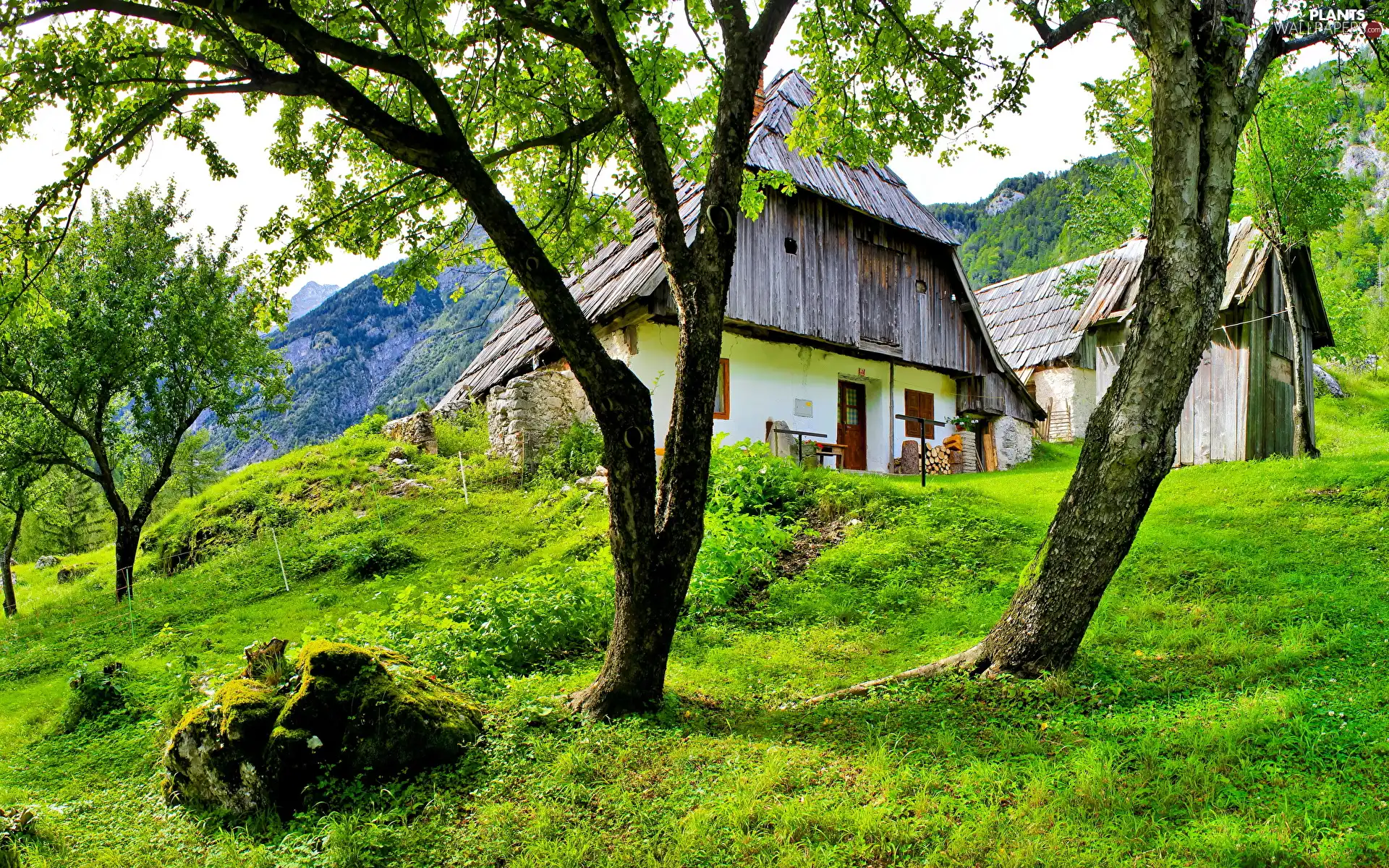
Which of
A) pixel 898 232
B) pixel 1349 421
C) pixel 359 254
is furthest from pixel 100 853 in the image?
pixel 1349 421

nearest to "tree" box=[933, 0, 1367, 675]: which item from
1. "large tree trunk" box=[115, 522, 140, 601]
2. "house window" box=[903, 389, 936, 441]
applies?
"house window" box=[903, 389, 936, 441]

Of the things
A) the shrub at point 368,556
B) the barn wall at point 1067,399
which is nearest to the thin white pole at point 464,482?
the shrub at point 368,556

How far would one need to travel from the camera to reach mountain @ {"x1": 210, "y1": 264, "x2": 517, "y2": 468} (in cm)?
8902

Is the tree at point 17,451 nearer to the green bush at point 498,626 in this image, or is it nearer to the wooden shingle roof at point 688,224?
the wooden shingle roof at point 688,224

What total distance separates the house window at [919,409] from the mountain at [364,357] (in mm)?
65943

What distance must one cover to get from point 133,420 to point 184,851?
1263 centimetres

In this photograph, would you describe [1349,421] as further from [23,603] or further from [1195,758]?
[23,603]

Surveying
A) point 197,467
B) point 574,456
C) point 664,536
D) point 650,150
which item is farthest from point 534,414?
point 197,467

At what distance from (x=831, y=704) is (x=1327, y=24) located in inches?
209

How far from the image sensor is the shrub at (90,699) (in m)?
6.30

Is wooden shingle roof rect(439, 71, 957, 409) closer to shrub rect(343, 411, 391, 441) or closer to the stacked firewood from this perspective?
shrub rect(343, 411, 391, 441)

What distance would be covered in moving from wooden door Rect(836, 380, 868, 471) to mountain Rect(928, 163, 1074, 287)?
46.1 meters

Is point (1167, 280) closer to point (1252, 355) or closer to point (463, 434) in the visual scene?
point (1252, 355)

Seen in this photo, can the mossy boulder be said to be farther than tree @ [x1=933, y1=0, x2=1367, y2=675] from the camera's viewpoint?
No
